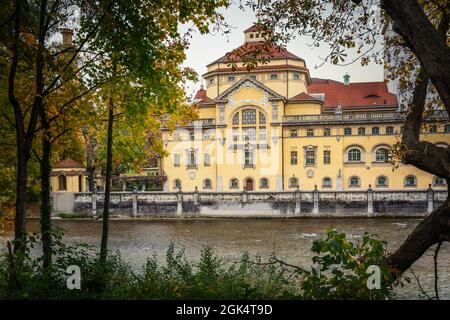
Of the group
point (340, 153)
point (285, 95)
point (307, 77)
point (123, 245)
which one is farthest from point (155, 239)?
point (307, 77)

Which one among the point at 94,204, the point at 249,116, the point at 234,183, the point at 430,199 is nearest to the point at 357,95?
the point at 249,116

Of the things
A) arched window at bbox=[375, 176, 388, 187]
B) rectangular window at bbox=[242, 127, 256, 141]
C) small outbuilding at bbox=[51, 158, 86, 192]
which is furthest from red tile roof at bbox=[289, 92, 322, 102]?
small outbuilding at bbox=[51, 158, 86, 192]

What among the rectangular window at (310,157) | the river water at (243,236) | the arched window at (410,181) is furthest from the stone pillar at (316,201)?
the arched window at (410,181)

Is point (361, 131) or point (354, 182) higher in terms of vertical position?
point (361, 131)

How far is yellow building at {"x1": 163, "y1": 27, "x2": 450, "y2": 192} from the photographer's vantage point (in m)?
43.5

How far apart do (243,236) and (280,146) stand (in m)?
21.0

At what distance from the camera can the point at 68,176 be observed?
3909 cm

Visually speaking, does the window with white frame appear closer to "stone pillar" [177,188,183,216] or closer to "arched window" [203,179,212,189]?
"arched window" [203,179,212,189]

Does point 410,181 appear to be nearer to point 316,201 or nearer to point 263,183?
point 316,201

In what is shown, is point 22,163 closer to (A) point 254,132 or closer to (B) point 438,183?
(A) point 254,132

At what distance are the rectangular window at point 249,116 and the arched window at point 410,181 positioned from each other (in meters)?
16.7

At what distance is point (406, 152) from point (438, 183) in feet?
134

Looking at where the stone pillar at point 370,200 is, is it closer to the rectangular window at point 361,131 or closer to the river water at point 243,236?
the river water at point 243,236

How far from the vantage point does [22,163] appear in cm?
655
